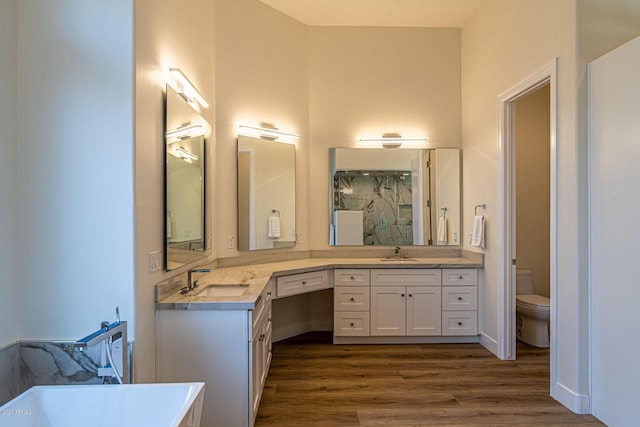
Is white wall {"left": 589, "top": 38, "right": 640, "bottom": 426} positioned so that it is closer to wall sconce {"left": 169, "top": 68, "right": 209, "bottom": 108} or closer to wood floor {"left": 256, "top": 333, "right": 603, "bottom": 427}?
wood floor {"left": 256, "top": 333, "right": 603, "bottom": 427}

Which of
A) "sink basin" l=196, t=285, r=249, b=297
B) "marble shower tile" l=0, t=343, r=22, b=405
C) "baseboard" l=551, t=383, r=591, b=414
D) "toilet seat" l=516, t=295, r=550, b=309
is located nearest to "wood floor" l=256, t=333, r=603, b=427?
"baseboard" l=551, t=383, r=591, b=414

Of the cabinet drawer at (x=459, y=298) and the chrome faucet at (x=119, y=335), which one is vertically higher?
the chrome faucet at (x=119, y=335)

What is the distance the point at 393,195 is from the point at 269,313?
6.64ft

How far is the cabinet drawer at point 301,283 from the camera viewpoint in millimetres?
3210

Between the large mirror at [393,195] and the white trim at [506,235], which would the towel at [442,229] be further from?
the white trim at [506,235]

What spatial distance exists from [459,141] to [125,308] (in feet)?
12.2

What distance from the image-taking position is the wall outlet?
188cm

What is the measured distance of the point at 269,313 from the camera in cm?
277

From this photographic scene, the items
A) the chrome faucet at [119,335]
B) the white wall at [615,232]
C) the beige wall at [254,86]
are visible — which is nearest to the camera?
the chrome faucet at [119,335]

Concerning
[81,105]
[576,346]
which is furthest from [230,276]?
[576,346]

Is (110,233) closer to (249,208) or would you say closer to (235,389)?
(235,389)

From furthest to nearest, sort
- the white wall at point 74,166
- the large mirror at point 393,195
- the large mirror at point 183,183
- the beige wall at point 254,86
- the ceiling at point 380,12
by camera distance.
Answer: the large mirror at point 393,195 < the ceiling at point 380,12 < the beige wall at point 254,86 < the large mirror at point 183,183 < the white wall at point 74,166

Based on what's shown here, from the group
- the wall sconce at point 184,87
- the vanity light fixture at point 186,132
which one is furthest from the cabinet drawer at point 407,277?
the wall sconce at point 184,87

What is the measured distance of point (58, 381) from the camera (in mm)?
1620
